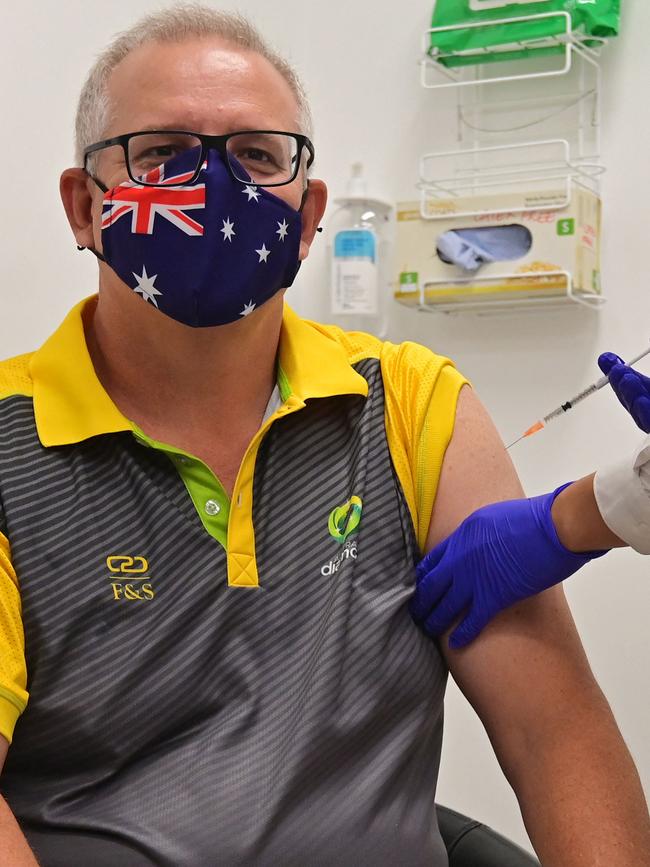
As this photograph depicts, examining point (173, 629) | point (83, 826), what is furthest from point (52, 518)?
point (83, 826)

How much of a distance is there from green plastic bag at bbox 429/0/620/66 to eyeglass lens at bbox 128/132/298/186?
95 cm

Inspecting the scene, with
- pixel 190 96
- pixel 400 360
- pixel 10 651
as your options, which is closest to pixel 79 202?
pixel 190 96

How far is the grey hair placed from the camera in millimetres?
1450

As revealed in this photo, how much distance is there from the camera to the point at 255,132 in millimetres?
1396

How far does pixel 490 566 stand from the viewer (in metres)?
1.33

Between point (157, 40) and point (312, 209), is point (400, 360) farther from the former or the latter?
Answer: point (157, 40)

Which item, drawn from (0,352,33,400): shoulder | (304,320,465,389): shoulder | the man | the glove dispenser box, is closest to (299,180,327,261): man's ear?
the man

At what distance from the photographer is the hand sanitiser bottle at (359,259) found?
235cm

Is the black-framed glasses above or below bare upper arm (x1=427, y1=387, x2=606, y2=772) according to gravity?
above

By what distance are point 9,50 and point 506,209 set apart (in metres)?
1.15

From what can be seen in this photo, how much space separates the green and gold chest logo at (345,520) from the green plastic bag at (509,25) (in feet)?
3.98

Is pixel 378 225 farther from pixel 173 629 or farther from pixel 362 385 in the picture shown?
pixel 173 629

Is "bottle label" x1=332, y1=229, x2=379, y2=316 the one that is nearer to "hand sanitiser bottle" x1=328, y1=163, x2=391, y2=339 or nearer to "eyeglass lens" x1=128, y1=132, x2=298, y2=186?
"hand sanitiser bottle" x1=328, y1=163, x2=391, y2=339

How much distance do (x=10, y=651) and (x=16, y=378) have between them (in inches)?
15.2
